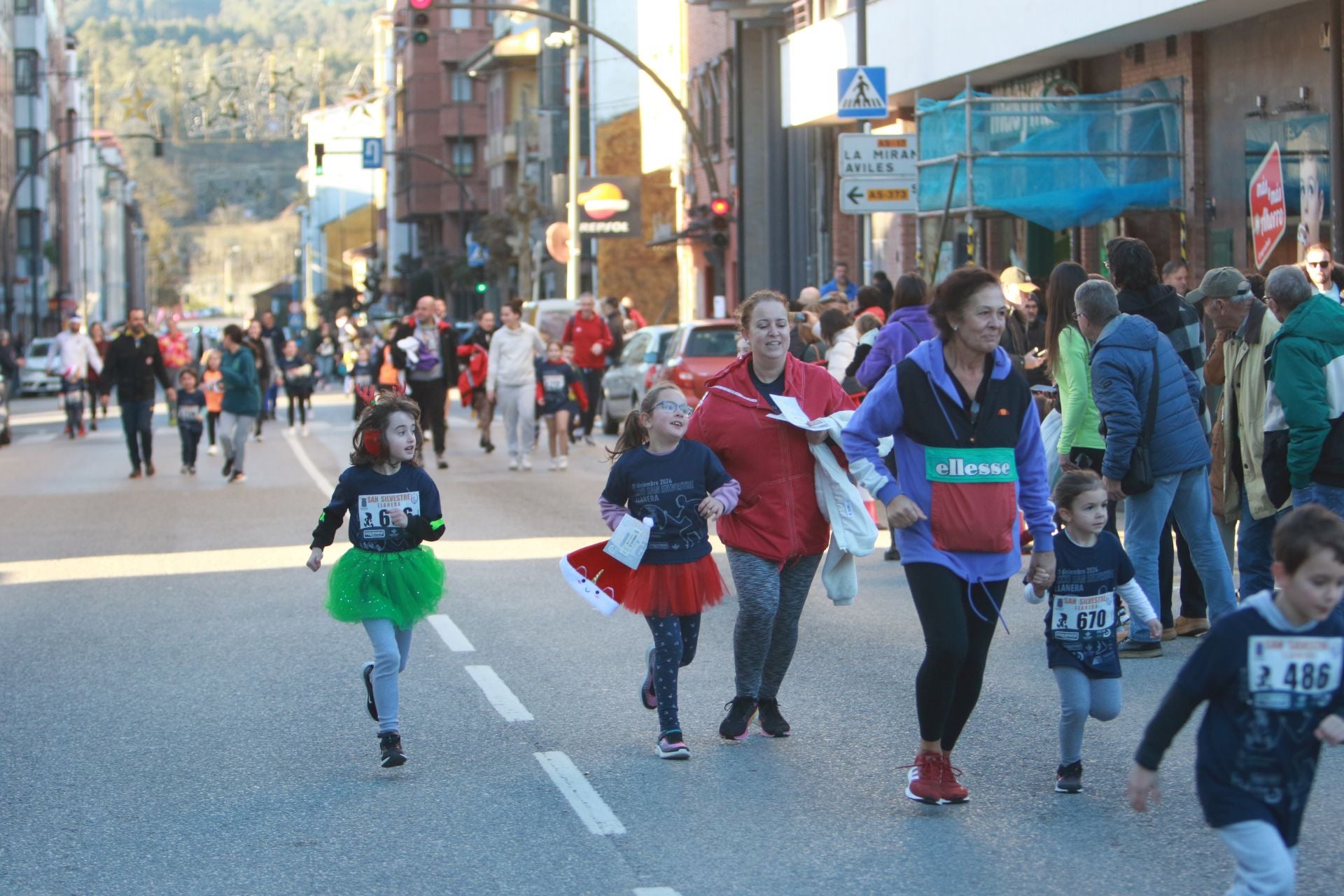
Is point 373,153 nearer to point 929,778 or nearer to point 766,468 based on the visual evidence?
point 766,468

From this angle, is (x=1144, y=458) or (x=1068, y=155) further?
(x=1068, y=155)

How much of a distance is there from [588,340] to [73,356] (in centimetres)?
924

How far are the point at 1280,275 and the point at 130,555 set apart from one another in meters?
9.16

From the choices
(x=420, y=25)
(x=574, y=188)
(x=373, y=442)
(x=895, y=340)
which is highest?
(x=420, y=25)

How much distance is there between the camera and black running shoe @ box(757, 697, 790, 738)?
755 cm

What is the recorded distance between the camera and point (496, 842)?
611 centimetres

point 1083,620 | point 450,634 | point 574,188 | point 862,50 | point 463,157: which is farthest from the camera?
point 463,157

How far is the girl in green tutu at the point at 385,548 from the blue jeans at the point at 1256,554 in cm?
401

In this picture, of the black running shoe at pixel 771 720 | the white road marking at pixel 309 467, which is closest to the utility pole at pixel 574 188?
the white road marking at pixel 309 467

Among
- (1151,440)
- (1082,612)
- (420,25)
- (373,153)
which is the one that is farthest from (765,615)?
(373,153)

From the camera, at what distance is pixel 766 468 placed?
7.24 m

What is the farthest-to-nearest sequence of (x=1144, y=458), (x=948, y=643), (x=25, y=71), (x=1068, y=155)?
(x=25, y=71)
(x=1068, y=155)
(x=1144, y=458)
(x=948, y=643)

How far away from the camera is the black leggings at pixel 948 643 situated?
20.5 feet

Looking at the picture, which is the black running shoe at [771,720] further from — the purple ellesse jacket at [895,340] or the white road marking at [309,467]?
the white road marking at [309,467]
